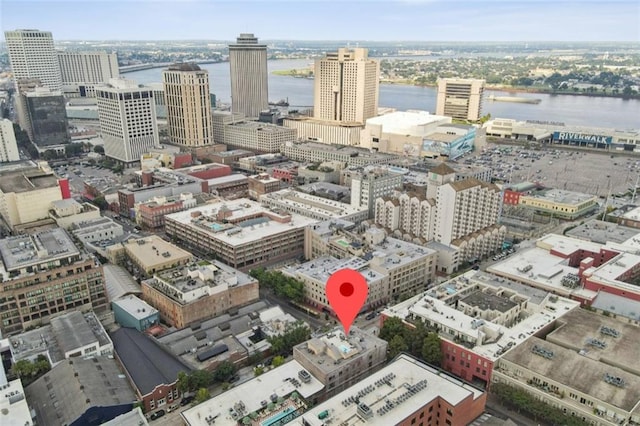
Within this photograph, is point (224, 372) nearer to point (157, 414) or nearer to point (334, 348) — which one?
point (157, 414)

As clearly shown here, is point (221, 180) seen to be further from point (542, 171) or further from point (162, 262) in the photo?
point (542, 171)

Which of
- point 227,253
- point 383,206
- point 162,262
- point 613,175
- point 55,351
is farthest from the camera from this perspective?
point 613,175

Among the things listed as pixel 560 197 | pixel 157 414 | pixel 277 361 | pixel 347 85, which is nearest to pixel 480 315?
pixel 277 361

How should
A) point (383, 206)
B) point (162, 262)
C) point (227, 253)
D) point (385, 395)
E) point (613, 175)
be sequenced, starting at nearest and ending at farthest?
point (385, 395) < point (162, 262) < point (227, 253) < point (383, 206) < point (613, 175)

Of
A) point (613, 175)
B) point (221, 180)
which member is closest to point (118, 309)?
point (221, 180)

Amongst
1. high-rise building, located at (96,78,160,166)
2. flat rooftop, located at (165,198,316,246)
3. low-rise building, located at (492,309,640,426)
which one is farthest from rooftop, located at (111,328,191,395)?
high-rise building, located at (96,78,160,166)

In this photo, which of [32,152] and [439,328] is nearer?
[439,328]
